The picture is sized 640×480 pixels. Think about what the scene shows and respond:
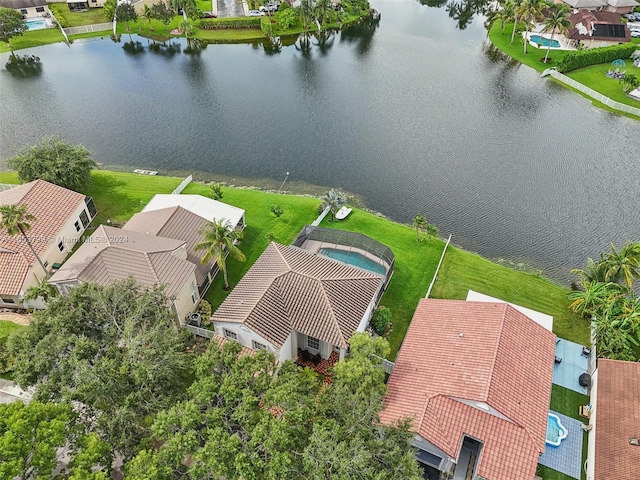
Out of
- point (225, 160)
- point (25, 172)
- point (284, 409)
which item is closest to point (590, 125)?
point (225, 160)

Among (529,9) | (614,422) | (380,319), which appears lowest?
(614,422)

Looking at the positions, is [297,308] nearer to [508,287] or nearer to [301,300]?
[301,300]

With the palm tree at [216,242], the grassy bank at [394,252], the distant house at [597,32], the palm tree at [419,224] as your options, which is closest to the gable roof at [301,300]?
the palm tree at [216,242]

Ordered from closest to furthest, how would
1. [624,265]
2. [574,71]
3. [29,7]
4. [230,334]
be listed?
[230,334] → [624,265] → [574,71] → [29,7]

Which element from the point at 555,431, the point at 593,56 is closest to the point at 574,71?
the point at 593,56

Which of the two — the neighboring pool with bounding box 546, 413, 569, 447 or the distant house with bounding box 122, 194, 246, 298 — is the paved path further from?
the neighboring pool with bounding box 546, 413, 569, 447

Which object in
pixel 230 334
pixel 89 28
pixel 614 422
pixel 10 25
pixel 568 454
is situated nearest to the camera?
pixel 614 422
